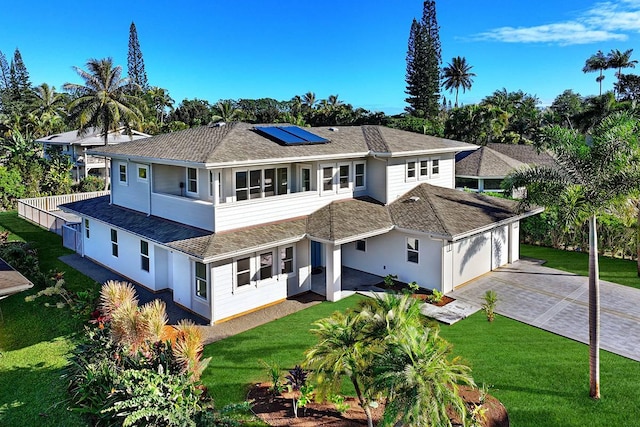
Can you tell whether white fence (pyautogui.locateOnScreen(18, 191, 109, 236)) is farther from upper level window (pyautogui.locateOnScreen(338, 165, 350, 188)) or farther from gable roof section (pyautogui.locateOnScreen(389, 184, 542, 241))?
gable roof section (pyautogui.locateOnScreen(389, 184, 542, 241))

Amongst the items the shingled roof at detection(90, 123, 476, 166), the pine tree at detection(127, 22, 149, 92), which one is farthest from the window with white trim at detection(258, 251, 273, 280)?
the pine tree at detection(127, 22, 149, 92)

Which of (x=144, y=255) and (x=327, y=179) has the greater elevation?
(x=327, y=179)

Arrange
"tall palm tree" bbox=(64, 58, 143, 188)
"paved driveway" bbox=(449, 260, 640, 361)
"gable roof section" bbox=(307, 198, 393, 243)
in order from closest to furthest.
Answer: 1. "paved driveway" bbox=(449, 260, 640, 361)
2. "gable roof section" bbox=(307, 198, 393, 243)
3. "tall palm tree" bbox=(64, 58, 143, 188)

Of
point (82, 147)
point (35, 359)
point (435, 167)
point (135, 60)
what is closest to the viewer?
point (35, 359)

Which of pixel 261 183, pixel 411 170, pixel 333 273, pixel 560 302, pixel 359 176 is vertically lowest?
pixel 560 302

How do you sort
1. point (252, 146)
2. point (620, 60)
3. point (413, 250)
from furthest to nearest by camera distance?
1. point (620, 60)
2. point (413, 250)
3. point (252, 146)

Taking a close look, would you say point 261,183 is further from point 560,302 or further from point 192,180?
point 560,302

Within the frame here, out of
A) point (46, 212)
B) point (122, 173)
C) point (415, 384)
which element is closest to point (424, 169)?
point (122, 173)
